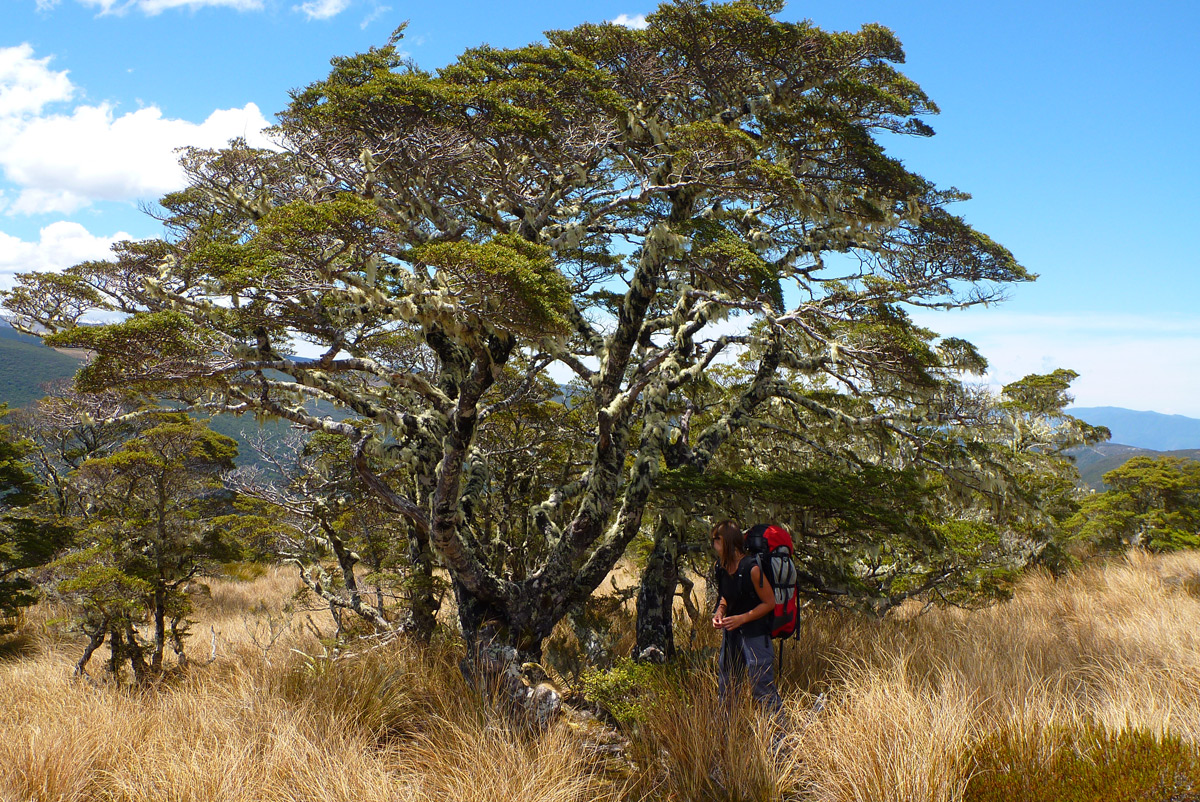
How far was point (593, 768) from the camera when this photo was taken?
484 centimetres

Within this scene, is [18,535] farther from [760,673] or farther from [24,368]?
[24,368]

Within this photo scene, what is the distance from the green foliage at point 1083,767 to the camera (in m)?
3.48

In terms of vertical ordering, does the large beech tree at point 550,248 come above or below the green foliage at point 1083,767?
above

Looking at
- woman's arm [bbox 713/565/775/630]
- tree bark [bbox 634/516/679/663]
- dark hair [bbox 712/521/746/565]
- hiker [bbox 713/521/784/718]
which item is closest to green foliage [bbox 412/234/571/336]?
dark hair [bbox 712/521/746/565]

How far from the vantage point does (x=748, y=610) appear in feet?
15.7

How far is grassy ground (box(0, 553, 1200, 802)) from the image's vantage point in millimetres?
3879

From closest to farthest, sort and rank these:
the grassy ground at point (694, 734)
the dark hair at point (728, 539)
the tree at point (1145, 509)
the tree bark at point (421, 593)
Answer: the grassy ground at point (694, 734)
the dark hair at point (728, 539)
the tree bark at point (421, 593)
the tree at point (1145, 509)

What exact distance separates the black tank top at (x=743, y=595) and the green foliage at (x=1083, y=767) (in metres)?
1.49

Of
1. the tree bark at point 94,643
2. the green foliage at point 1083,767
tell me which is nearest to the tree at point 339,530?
the tree bark at point 94,643

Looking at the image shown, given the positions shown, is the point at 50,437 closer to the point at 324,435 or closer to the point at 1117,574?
the point at 324,435

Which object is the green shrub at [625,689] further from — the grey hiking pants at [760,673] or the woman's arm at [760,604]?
the woman's arm at [760,604]

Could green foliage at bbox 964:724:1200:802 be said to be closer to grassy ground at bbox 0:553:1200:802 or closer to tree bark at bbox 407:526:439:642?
grassy ground at bbox 0:553:1200:802

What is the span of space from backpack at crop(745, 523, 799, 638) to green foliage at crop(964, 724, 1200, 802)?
1358 millimetres

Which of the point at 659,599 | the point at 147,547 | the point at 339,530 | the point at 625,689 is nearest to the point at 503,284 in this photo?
the point at 625,689
